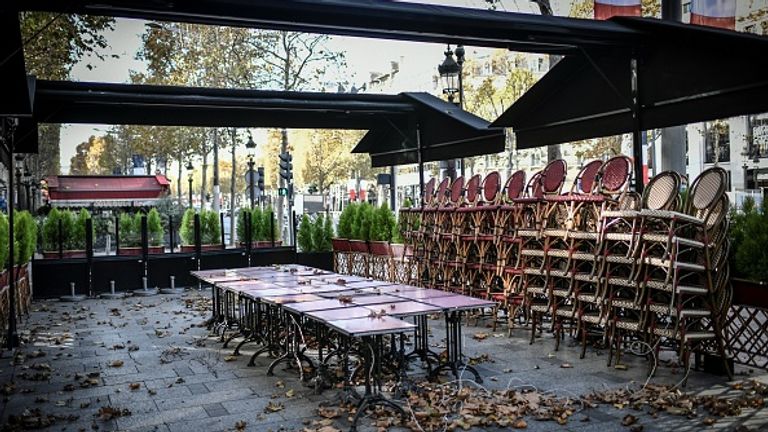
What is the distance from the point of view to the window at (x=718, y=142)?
36.5 m

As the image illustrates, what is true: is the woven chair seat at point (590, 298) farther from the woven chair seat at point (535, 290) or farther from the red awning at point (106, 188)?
the red awning at point (106, 188)

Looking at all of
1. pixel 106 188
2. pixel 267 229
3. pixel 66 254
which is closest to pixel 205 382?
pixel 66 254

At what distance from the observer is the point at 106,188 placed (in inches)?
1356

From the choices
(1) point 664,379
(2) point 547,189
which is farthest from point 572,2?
(1) point 664,379

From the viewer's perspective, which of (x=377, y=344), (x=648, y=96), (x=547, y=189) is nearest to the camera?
(x=377, y=344)

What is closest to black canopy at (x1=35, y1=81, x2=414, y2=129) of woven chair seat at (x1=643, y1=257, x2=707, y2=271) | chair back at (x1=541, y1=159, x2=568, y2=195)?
chair back at (x1=541, y1=159, x2=568, y2=195)

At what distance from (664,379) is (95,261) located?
38.1 feet

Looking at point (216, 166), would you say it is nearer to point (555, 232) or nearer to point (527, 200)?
point (527, 200)

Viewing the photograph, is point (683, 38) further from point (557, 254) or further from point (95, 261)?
point (95, 261)

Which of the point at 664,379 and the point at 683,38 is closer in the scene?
the point at 664,379

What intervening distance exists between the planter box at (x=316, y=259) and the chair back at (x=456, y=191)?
621 centimetres

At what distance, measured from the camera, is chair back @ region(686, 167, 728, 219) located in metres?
6.07

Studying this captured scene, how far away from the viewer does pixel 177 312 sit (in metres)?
11.4

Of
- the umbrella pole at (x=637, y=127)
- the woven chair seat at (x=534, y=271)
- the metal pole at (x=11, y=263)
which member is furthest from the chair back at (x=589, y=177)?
the metal pole at (x=11, y=263)
